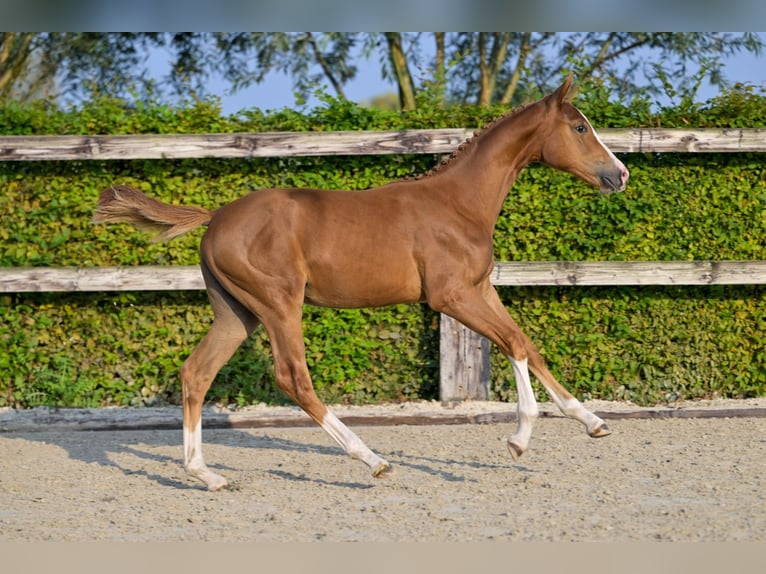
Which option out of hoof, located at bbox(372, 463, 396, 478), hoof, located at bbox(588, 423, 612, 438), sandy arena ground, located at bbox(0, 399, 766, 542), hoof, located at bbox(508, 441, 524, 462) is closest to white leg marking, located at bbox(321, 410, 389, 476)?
hoof, located at bbox(372, 463, 396, 478)

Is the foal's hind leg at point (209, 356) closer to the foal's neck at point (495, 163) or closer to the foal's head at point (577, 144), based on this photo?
the foal's neck at point (495, 163)

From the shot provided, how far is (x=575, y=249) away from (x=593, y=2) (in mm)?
4422

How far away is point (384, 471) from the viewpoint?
17.4 feet

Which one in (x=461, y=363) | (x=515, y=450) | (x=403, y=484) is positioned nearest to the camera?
(x=515, y=450)

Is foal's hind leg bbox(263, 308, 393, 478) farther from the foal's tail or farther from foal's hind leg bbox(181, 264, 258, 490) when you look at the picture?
the foal's tail

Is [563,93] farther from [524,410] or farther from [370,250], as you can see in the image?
[524,410]

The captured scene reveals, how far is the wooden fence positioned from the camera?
7.29m

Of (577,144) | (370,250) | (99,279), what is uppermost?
(577,144)

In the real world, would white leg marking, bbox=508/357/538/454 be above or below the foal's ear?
below

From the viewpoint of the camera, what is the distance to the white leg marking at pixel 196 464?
210 inches

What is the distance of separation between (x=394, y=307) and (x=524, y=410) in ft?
8.24

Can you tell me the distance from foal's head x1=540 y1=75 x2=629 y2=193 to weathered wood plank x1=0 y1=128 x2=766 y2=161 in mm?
1684

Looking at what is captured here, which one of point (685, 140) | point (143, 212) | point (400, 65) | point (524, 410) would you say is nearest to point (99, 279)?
point (143, 212)

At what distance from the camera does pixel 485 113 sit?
25.0 feet
